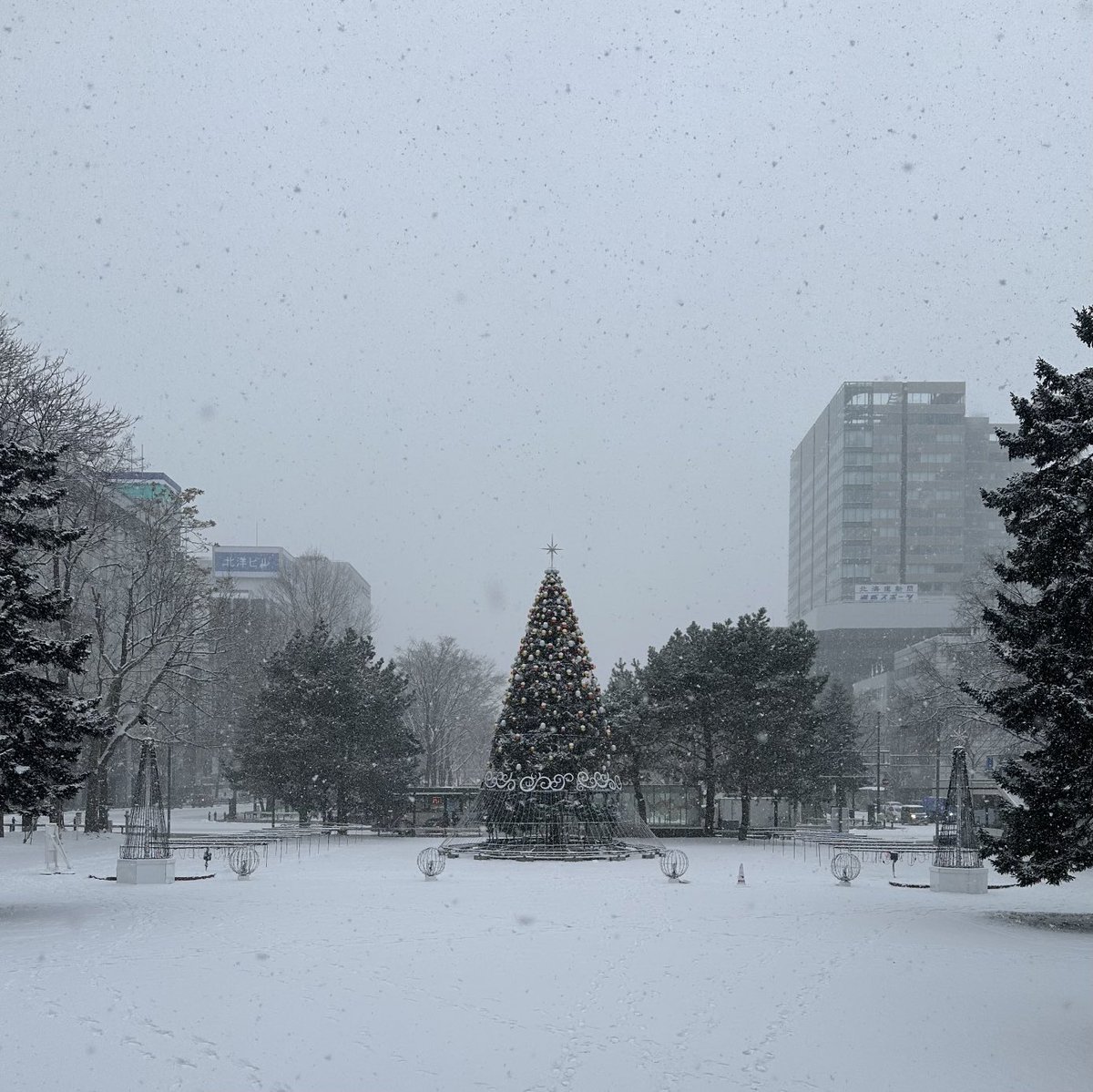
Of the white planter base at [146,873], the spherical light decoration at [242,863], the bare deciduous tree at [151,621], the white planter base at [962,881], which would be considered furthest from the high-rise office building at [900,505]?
the white planter base at [146,873]

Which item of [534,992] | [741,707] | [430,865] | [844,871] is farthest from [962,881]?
[741,707]

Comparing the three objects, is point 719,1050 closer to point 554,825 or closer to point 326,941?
point 326,941

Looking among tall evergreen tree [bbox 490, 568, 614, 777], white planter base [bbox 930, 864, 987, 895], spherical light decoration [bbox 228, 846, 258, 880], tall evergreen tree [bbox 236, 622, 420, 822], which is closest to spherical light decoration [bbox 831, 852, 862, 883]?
white planter base [bbox 930, 864, 987, 895]

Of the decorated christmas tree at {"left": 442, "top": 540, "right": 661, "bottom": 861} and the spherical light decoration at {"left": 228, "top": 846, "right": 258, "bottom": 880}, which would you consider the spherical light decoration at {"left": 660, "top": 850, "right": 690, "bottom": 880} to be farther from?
the spherical light decoration at {"left": 228, "top": 846, "right": 258, "bottom": 880}

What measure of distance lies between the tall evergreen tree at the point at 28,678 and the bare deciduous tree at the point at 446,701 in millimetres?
51544

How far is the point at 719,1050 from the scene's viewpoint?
11.9 metres

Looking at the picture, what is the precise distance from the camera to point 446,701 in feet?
274

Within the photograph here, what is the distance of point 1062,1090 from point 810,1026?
2865 mm

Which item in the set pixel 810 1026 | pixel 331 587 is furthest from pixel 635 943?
pixel 331 587

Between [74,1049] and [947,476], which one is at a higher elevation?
[947,476]

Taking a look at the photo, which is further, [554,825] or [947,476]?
[947,476]

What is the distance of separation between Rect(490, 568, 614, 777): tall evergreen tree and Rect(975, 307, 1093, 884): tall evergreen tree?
1897cm

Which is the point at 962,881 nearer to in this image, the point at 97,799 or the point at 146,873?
the point at 146,873

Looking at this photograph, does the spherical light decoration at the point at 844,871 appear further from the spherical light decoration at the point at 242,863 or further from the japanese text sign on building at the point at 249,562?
the japanese text sign on building at the point at 249,562
